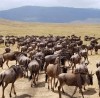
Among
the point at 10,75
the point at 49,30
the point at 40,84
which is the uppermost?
the point at 10,75

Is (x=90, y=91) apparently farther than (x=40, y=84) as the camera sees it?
No

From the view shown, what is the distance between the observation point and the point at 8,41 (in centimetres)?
5497

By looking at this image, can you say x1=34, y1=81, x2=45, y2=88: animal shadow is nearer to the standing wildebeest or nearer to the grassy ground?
the standing wildebeest

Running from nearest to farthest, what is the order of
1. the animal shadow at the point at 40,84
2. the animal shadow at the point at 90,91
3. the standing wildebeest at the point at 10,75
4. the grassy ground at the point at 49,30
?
the standing wildebeest at the point at 10,75, the animal shadow at the point at 90,91, the animal shadow at the point at 40,84, the grassy ground at the point at 49,30

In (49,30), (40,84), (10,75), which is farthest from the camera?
(49,30)

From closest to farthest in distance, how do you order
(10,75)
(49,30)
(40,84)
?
(10,75)
(40,84)
(49,30)

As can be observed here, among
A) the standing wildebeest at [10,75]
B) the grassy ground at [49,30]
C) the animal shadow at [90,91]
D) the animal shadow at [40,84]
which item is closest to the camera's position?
the standing wildebeest at [10,75]

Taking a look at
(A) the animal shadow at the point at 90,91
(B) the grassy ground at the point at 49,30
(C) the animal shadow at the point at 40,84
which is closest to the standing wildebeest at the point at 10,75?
(C) the animal shadow at the point at 40,84

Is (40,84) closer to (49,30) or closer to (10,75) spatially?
(10,75)

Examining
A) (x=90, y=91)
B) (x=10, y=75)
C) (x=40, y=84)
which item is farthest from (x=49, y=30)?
(x=10, y=75)

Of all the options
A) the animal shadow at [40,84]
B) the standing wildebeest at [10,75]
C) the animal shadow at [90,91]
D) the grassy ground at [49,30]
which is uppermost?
the standing wildebeest at [10,75]

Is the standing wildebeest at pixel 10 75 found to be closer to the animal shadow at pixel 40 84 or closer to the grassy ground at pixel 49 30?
the animal shadow at pixel 40 84

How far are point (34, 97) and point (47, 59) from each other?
22.6ft

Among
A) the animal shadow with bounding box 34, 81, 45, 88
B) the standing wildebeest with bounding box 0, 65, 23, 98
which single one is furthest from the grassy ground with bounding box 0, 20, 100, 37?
the standing wildebeest with bounding box 0, 65, 23, 98
